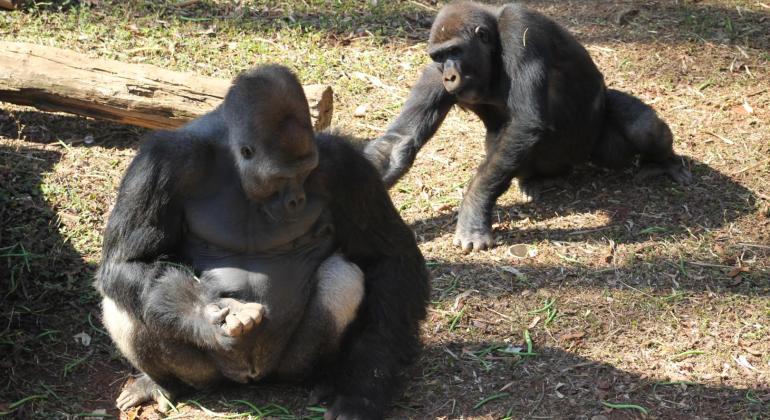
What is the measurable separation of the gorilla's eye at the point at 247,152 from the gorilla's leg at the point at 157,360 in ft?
2.95

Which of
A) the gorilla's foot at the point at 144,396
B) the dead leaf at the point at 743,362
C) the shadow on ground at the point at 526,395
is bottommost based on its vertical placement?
the gorilla's foot at the point at 144,396

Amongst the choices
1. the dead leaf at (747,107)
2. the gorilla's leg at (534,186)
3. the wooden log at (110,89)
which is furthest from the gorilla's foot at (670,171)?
the wooden log at (110,89)

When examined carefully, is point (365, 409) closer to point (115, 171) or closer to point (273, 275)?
point (273, 275)

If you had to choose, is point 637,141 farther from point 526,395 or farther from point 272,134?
point 272,134

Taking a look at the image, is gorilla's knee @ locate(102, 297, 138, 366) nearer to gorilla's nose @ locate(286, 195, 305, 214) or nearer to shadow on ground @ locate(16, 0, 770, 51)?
gorilla's nose @ locate(286, 195, 305, 214)

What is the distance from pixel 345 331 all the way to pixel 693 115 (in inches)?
162

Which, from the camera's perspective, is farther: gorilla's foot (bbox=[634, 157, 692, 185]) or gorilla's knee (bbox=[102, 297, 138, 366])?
gorilla's foot (bbox=[634, 157, 692, 185])

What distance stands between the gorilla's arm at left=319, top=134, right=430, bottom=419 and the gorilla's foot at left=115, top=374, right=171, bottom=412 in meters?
0.82

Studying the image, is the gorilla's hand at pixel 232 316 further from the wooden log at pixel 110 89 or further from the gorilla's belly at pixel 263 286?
the wooden log at pixel 110 89

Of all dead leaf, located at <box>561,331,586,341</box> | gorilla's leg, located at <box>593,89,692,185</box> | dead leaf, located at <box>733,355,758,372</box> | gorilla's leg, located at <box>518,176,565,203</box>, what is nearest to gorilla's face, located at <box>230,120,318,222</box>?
dead leaf, located at <box>561,331,586,341</box>

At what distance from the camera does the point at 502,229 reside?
6375 mm

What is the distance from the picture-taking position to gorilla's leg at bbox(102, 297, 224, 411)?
4.35 metres

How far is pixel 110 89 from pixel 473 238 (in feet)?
8.51

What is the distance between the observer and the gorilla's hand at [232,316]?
3965 millimetres
